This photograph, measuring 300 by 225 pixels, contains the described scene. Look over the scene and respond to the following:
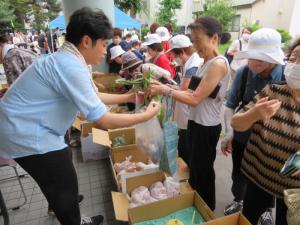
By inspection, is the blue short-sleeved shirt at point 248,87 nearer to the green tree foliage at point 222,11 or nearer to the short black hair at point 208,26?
the short black hair at point 208,26

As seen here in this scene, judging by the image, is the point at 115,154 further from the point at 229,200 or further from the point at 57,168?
the point at 229,200

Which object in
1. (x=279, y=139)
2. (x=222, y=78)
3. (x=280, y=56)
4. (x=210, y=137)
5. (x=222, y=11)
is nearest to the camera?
(x=279, y=139)

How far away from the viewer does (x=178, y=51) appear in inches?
98.5

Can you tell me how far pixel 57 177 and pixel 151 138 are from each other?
719mm

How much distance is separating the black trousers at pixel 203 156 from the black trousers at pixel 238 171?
0.16 m

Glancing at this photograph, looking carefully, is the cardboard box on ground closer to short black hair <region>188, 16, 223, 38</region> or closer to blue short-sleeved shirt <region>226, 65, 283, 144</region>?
blue short-sleeved shirt <region>226, 65, 283, 144</region>

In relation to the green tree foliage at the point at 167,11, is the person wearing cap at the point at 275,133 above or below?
below

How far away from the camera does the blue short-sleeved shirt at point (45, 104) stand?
49.2 inches

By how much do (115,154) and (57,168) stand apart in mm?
1091

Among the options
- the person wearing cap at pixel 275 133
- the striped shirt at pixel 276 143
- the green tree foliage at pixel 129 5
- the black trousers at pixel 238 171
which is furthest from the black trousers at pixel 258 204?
the green tree foliage at pixel 129 5

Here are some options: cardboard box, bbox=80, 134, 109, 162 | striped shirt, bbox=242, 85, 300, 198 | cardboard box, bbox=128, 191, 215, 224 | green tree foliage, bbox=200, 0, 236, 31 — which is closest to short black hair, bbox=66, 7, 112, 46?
striped shirt, bbox=242, 85, 300, 198

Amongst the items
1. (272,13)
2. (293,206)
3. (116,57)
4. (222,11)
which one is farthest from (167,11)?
(293,206)

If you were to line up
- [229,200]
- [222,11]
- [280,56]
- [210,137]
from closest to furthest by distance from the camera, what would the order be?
[280,56]
[210,137]
[229,200]
[222,11]

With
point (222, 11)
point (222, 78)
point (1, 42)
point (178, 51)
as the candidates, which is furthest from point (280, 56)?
point (222, 11)
